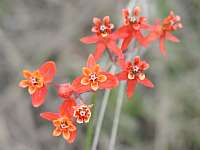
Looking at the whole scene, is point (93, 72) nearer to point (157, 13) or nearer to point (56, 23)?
point (157, 13)

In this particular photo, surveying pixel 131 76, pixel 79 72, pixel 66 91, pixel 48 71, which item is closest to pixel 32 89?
pixel 48 71

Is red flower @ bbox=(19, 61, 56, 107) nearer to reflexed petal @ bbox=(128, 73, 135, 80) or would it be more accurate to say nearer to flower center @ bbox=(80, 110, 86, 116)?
flower center @ bbox=(80, 110, 86, 116)

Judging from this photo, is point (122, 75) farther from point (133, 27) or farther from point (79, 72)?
point (79, 72)

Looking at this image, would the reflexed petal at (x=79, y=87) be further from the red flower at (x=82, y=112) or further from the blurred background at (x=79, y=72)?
the blurred background at (x=79, y=72)

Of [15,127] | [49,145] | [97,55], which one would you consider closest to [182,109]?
[49,145]

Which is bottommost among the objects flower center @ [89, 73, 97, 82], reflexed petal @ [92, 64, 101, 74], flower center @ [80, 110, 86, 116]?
flower center @ [80, 110, 86, 116]

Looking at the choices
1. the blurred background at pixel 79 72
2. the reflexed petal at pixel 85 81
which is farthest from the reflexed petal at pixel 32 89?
the blurred background at pixel 79 72

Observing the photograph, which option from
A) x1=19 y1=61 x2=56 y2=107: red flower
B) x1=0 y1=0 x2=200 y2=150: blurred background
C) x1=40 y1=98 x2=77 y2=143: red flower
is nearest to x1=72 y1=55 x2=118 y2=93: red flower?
x1=40 y1=98 x2=77 y2=143: red flower
